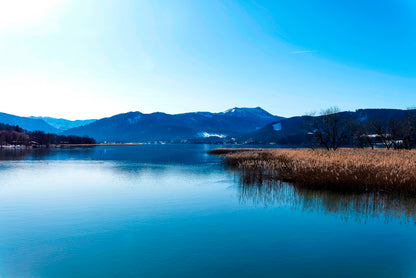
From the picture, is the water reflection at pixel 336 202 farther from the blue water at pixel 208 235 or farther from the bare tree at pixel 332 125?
the bare tree at pixel 332 125

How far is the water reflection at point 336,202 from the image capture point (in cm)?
1575

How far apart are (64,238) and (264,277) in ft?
29.1

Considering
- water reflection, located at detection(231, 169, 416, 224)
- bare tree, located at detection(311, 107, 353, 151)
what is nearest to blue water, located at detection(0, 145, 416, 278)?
water reflection, located at detection(231, 169, 416, 224)

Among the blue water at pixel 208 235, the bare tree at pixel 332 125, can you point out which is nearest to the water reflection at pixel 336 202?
the blue water at pixel 208 235

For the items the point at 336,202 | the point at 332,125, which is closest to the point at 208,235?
the point at 336,202

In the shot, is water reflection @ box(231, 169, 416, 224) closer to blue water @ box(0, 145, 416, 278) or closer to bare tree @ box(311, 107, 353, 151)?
blue water @ box(0, 145, 416, 278)

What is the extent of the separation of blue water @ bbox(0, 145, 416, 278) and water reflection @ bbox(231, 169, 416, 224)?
0.06 meters

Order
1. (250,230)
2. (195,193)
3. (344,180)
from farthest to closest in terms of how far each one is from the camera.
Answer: (195,193) < (344,180) < (250,230)

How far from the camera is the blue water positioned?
9.48 meters

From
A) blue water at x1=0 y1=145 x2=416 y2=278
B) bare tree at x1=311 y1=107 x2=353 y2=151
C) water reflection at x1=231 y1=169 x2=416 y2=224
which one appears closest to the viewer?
blue water at x1=0 y1=145 x2=416 y2=278

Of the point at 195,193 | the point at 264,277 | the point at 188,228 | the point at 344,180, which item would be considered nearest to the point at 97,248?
the point at 188,228

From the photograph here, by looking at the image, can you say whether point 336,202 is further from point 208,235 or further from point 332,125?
point 332,125

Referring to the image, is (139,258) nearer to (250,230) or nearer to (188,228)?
(188,228)

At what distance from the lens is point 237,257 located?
10.3m
